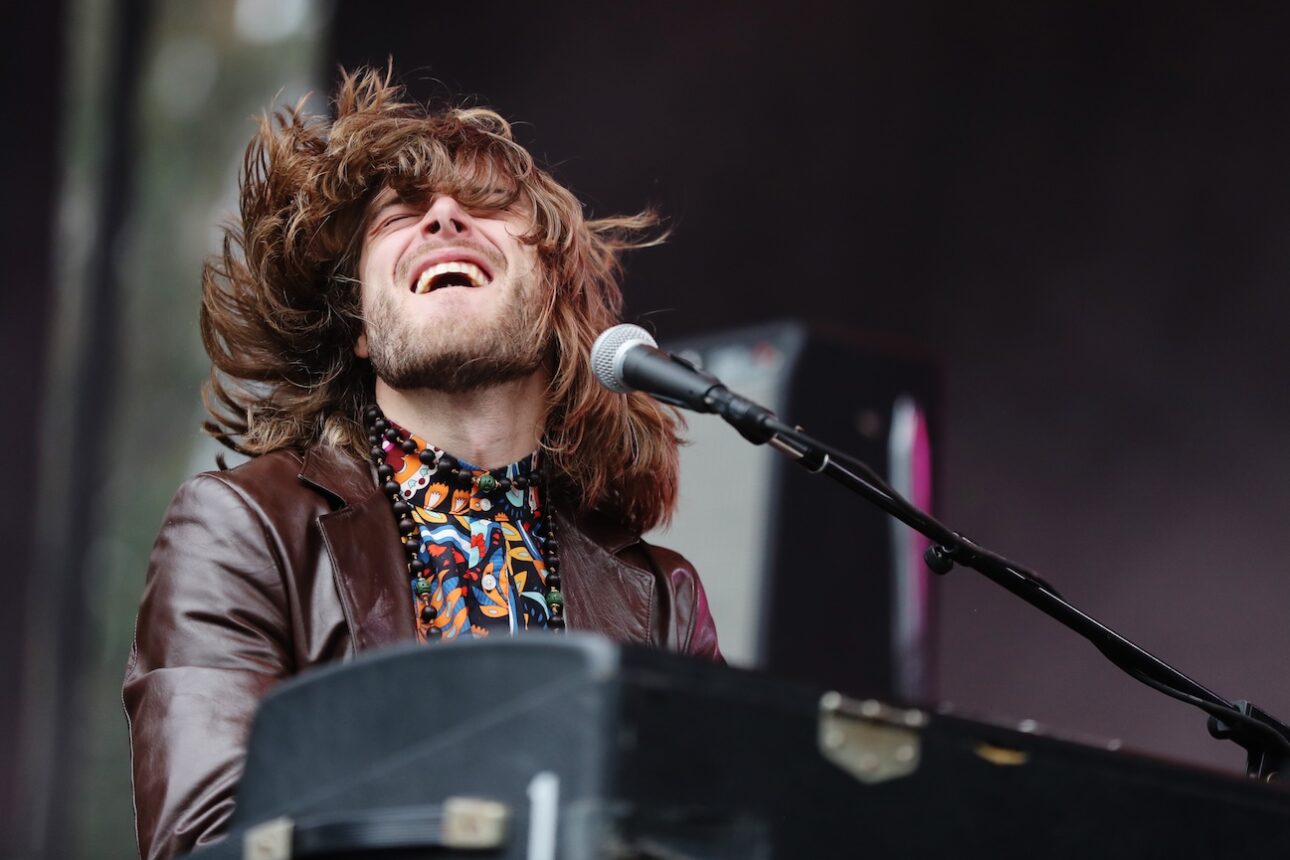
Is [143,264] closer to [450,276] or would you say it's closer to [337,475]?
[450,276]

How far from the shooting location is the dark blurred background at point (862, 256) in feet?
10.8

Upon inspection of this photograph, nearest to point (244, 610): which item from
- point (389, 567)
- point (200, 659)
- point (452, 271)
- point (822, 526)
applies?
point (200, 659)

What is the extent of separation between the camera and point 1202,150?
10.9 feet

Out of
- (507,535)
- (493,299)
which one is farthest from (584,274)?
(507,535)

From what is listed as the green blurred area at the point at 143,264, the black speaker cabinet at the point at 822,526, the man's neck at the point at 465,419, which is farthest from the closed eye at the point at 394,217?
the green blurred area at the point at 143,264

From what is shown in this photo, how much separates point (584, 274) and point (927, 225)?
158 cm

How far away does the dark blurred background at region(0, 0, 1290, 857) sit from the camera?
3281 millimetres

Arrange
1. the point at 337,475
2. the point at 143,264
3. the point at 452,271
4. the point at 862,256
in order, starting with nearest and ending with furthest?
the point at 337,475 → the point at 452,271 → the point at 862,256 → the point at 143,264

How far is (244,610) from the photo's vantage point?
1.67 meters

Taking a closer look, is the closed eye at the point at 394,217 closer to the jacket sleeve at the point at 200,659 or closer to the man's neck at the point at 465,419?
the man's neck at the point at 465,419

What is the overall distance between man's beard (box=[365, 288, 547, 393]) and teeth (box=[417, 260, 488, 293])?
49 mm

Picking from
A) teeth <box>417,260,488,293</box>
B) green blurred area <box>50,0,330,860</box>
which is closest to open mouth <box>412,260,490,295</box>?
teeth <box>417,260,488,293</box>

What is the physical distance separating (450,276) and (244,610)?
0.57 meters

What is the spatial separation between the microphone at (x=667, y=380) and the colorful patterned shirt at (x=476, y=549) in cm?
42
